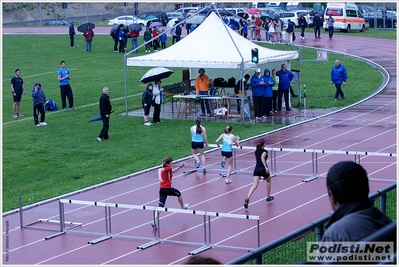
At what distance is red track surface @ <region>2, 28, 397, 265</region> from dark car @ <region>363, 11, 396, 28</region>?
132 ft

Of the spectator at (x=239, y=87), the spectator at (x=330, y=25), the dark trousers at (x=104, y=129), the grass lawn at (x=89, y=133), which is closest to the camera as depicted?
the grass lawn at (x=89, y=133)

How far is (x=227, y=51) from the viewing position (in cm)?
2839

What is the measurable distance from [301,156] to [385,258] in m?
17.6

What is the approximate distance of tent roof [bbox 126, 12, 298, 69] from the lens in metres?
27.8

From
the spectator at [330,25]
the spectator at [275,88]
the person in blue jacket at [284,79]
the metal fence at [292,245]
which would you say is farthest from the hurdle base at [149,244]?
the spectator at [330,25]

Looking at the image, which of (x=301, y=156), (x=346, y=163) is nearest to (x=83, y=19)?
(x=301, y=156)

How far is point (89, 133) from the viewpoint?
26203 millimetres

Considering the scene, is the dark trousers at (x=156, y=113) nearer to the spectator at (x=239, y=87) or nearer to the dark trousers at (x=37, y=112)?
the spectator at (x=239, y=87)

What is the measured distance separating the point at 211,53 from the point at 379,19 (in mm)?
39922

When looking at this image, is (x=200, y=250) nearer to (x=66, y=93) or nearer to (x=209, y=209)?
(x=209, y=209)

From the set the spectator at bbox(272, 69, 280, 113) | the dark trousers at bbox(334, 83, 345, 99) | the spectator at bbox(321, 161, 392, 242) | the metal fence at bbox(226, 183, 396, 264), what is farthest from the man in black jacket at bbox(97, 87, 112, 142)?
the spectator at bbox(321, 161, 392, 242)

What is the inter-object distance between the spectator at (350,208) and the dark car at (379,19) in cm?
6032

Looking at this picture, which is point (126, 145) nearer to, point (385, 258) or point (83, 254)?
point (83, 254)

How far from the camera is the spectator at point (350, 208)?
4680mm
